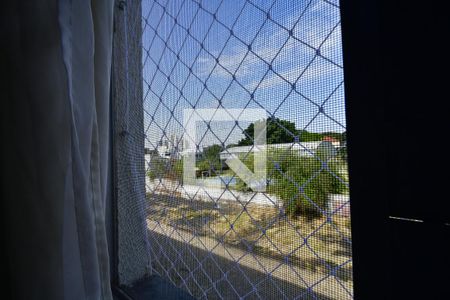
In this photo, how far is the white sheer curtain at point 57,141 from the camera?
0.38 meters

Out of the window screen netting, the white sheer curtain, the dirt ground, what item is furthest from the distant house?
the white sheer curtain

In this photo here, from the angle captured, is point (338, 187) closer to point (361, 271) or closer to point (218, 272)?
point (361, 271)

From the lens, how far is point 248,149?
530 millimetres

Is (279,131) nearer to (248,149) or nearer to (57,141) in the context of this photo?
(248,149)

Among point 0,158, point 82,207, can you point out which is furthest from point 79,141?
point 0,158

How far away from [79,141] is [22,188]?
0.20 m

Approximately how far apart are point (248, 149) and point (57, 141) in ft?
1.18

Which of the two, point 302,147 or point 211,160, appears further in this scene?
point 211,160

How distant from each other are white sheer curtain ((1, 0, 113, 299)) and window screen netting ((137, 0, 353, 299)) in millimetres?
261

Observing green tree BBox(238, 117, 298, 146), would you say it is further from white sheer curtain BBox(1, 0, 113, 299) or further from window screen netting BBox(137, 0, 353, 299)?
white sheer curtain BBox(1, 0, 113, 299)

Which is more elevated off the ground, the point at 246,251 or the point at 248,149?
the point at 248,149

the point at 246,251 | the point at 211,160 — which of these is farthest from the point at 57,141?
the point at 246,251

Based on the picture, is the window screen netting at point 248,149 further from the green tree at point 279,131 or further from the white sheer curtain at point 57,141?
the white sheer curtain at point 57,141

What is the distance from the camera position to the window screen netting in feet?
1.34
